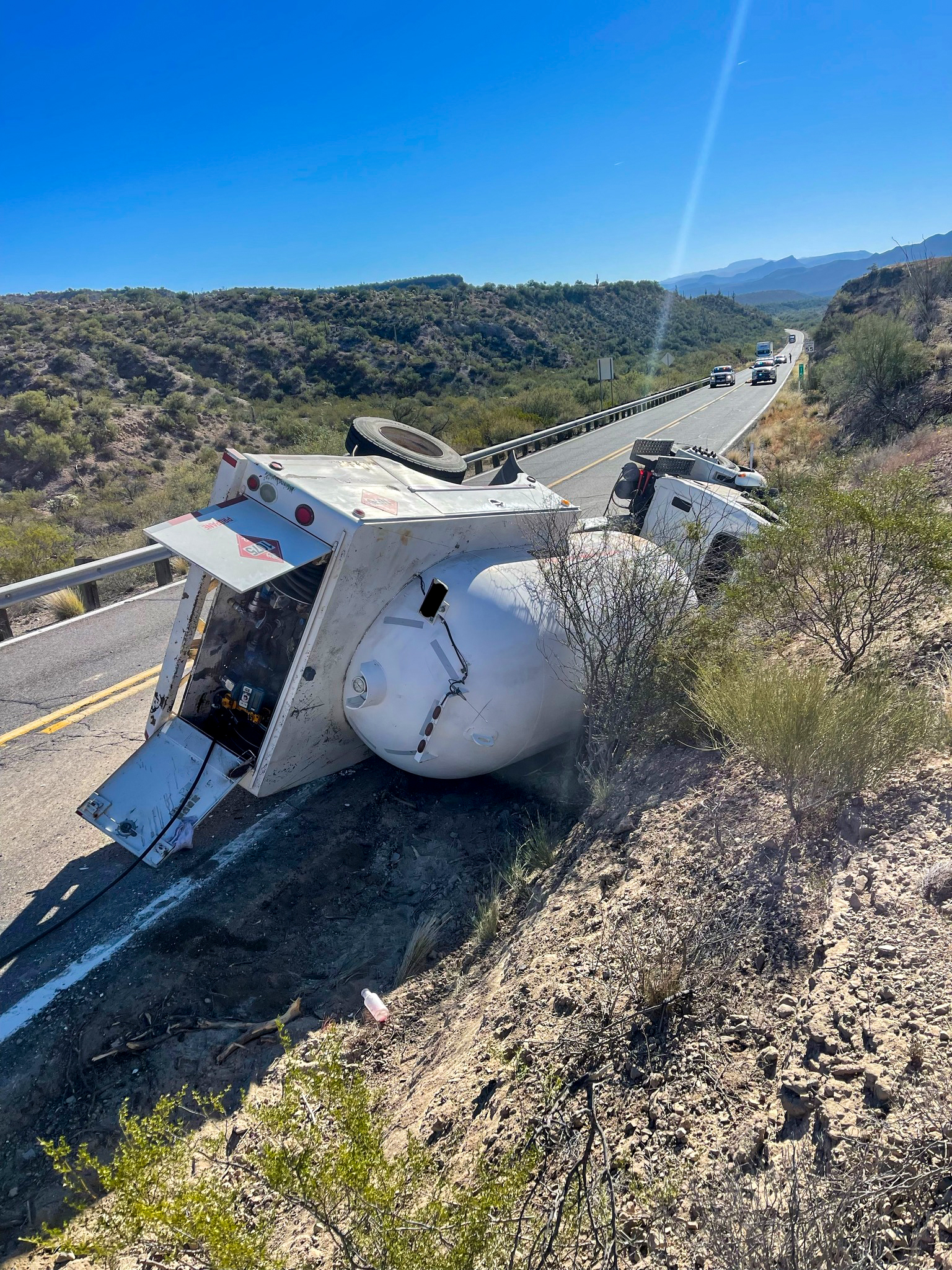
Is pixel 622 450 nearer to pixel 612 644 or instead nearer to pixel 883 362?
pixel 883 362

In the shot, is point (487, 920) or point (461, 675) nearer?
point (487, 920)

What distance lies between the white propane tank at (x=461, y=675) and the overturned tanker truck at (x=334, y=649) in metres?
0.01

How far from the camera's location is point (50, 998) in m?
4.03

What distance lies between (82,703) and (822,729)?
272 inches

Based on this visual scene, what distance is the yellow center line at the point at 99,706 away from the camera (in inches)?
278

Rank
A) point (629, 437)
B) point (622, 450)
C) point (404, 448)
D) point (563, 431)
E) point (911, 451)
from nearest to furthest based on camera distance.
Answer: point (404, 448) < point (911, 451) < point (622, 450) < point (563, 431) < point (629, 437)

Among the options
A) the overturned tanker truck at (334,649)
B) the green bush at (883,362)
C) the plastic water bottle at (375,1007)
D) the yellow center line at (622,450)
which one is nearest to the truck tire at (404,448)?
the overturned tanker truck at (334,649)

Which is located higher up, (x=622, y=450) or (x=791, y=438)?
(x=791, y=438)

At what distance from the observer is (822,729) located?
391cm

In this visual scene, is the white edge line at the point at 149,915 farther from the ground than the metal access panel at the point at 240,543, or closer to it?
closer to it

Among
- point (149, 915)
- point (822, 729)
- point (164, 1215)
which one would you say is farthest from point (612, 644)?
point (164, 1215)

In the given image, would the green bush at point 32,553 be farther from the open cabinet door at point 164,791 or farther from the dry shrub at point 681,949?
the dry shrub at point 681,949

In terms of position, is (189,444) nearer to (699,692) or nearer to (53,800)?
(53,800)

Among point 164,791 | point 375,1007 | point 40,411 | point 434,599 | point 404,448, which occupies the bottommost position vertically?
point 375,1007
